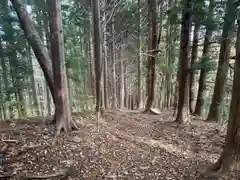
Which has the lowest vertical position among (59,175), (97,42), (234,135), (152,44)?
(59,175)

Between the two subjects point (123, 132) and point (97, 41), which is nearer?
point (123, 132)

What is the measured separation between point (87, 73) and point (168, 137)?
10.4 m

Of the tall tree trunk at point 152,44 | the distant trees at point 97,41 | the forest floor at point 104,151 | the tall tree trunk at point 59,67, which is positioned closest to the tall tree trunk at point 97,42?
the distant trees at point 97,41

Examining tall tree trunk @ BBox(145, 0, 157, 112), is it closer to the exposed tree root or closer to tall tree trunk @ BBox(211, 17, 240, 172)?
tall tree trunk @ BBox(211, 17, 240, 172)

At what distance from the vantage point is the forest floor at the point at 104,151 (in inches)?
149

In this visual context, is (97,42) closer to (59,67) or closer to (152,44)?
(59,67)

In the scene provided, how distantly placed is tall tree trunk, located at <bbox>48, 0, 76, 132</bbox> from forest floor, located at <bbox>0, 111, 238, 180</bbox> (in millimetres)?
363

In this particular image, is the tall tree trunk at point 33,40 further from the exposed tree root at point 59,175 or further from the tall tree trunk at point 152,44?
the tall tree trunk at point 152,44

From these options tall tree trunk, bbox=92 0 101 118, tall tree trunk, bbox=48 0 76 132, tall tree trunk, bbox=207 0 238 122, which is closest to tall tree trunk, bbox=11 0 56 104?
tall tree trunk, bbox=48 0 76 132

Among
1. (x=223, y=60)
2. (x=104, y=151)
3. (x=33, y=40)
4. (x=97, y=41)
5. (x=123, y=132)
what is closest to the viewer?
(x=104, y=151)

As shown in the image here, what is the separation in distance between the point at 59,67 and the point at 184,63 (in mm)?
4407

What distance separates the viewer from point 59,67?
498 cm

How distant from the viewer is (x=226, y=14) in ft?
20.7

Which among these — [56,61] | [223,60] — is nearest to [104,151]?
[56,61]
